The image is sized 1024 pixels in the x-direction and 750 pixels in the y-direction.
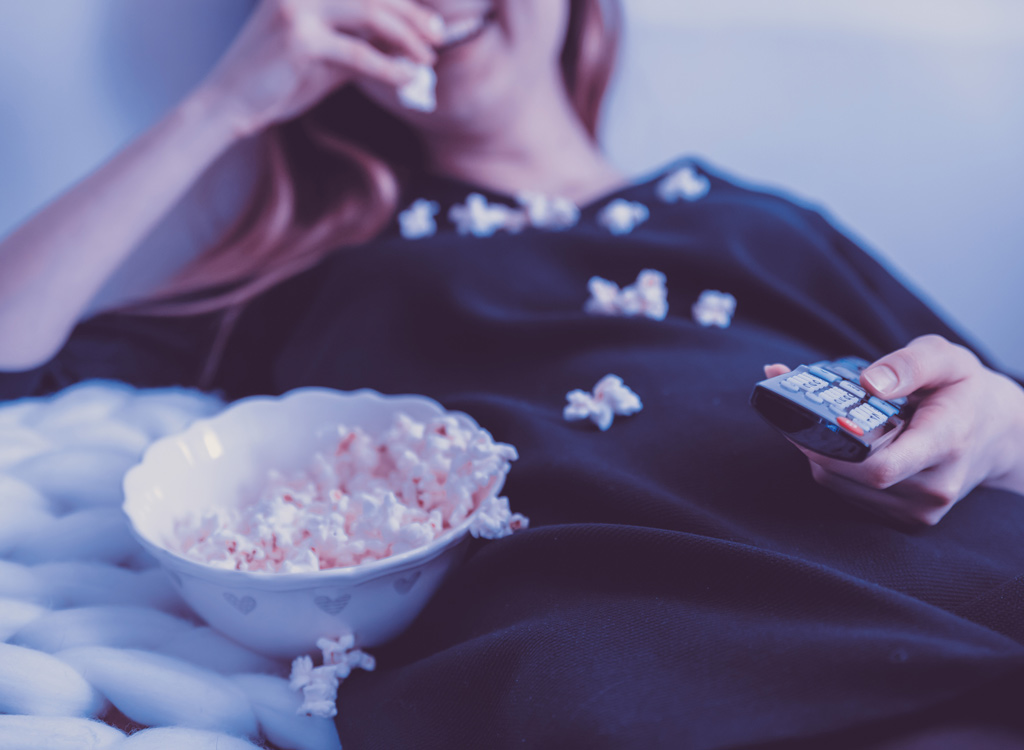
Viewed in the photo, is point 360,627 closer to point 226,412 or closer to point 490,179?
point 226,412

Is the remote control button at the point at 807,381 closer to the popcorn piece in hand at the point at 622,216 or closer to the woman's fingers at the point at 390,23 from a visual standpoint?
the popcorn piece in hand at the point at 622,216

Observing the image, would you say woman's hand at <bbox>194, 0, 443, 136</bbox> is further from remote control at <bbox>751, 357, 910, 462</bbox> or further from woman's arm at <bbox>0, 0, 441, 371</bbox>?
remote control at <bbox>751, 357, 910, 462</bbox>

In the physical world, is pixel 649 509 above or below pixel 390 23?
below

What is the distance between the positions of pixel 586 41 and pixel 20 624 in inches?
49.2

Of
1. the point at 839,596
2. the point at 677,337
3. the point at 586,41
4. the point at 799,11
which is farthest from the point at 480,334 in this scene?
the point at 799,11

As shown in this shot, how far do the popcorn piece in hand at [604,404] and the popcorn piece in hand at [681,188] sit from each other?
458 millimetres

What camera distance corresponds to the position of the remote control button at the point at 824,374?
541mm

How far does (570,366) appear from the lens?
781mm

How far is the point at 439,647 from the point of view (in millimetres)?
550

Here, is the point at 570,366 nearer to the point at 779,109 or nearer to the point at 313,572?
the point at 313,572

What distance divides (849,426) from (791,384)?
5 cm

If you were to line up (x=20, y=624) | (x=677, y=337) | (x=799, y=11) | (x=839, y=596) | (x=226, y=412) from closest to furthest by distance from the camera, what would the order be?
(x=839, y=596), (x=20, y=624), (x=226, y=412), (x=677, y=337), (x=799, y=11)

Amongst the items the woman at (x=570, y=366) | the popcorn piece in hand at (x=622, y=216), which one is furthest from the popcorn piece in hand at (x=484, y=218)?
the popcorn piece in hand at (x=622, y=216)

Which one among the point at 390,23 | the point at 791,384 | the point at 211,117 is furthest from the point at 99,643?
the point at 390,23
